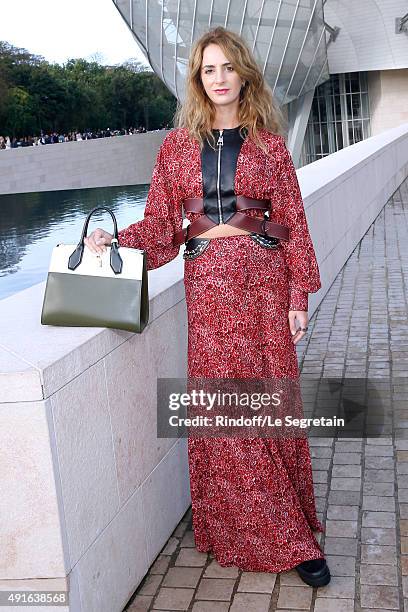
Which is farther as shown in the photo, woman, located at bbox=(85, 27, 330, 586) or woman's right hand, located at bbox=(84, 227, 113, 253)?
woman, located at bbox=(85, 27, 330, 586)

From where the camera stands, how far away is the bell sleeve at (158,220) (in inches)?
125

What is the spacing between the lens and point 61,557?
2.57 m

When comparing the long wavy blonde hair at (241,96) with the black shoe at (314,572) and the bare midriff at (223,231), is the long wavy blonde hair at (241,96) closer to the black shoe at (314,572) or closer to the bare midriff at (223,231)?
the bare midriff at (223,231)

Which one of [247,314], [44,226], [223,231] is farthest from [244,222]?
[44,226]

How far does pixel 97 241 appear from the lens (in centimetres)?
284

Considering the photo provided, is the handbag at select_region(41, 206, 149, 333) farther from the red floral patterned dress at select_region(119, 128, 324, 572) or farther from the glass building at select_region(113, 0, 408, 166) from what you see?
the glass building at select_region(113, 0, 408, 166)

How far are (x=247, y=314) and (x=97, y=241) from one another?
65cm

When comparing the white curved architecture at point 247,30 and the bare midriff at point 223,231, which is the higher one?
the white curved architecture at point 247,30

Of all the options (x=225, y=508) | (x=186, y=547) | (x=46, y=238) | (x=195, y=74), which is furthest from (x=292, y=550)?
(x=46, y=238)

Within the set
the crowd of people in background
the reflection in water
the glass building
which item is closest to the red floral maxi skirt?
the reflection in water

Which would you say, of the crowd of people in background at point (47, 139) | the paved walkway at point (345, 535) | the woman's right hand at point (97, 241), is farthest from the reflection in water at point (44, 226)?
the crowd of people in background at point (47, 139)

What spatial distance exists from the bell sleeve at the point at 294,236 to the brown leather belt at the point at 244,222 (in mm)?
40

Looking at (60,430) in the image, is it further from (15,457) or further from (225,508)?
(225,508)

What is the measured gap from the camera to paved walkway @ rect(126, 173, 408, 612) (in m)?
3.09
